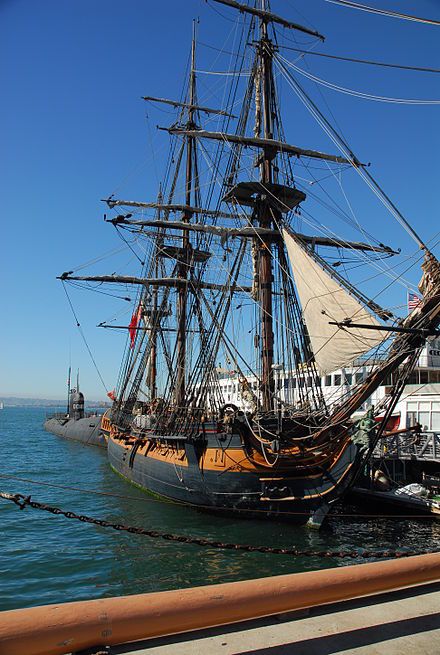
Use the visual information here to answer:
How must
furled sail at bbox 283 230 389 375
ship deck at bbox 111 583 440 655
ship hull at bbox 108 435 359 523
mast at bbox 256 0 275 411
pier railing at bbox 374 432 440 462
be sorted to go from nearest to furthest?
ship deck at bbox 111 583 440 655 → ship hull at bbox 108 435 359 523 → furled sail at bbox 283 230 389 375 → mast at bbox 256 0 275 411 → pier railing at bbox 374 432 440 462

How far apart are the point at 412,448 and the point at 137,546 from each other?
1356cm

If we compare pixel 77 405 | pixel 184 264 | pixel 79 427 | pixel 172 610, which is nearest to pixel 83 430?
pixel 79 427

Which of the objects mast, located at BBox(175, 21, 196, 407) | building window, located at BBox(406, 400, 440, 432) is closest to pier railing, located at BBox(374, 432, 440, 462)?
building window, located at BBox(406, 400, 440, 432)

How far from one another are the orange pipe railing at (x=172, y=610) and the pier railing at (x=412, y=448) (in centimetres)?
1705

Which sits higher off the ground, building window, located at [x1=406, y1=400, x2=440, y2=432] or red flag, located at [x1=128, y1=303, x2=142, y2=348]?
red flag, located at [x1=128, y1=303, x2=142, y2=348]

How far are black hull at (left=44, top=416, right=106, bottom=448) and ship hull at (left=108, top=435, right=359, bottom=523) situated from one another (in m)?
30.4

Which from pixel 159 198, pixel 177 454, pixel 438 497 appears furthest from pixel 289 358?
pixel 159 198

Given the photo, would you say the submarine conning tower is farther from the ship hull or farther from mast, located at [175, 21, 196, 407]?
the ship hull

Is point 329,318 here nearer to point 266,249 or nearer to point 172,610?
point 266,249

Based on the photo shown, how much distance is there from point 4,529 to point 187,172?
2463cm

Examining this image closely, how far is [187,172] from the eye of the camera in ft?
107

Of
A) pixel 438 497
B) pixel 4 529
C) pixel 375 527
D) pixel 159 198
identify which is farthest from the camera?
pixel 159 198

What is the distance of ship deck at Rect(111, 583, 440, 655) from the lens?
10.9 feet

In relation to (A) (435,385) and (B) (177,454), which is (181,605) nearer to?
(B) (177,454)
